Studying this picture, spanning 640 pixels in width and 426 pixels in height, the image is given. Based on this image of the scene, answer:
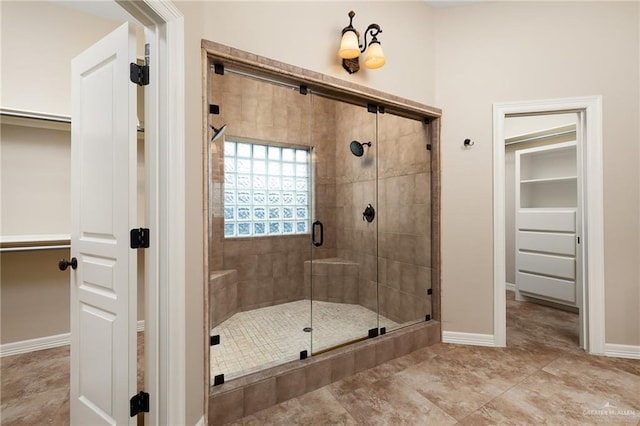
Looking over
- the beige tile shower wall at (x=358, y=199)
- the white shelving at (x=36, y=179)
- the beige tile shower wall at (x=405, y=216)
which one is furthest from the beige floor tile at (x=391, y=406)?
the white shelving at (x=36, y=179)

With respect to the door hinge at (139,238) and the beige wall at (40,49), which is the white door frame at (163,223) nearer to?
the door hinge at (139,238)

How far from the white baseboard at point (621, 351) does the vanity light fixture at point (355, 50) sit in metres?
3.06

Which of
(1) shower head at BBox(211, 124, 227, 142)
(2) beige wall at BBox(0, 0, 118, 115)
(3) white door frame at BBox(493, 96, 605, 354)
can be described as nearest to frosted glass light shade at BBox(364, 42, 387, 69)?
(1) shower head at BBox(211, 124, 227, 142)

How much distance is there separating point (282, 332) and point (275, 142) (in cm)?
158

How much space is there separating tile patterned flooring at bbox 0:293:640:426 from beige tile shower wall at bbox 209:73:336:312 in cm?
89

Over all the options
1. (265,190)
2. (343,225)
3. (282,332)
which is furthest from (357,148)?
(282,332)

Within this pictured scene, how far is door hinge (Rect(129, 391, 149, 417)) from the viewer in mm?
1300

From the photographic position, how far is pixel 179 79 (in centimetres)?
134

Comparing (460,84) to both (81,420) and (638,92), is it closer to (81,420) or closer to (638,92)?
(638,92)

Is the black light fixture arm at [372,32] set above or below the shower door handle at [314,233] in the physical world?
above

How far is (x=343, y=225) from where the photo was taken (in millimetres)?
2660

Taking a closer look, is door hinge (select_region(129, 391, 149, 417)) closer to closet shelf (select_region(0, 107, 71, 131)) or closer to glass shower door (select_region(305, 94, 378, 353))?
glass shower door (select_region(305, 94, 378, 353))

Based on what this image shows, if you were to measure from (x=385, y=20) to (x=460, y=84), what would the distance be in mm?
932

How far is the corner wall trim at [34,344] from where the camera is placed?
2.33 m
